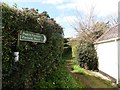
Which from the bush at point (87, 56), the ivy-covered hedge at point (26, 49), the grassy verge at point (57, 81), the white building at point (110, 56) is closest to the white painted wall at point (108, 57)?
the white building at point (110, 56)

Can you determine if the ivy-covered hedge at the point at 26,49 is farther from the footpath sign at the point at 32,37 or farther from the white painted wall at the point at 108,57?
the white painted wall at the point at 108,57

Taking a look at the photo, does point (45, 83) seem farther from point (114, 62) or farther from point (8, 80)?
point (114, 62)

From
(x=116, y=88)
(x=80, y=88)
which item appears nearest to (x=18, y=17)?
(x=80, y=88)

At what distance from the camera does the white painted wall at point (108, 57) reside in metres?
16.0

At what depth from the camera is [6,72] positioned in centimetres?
694

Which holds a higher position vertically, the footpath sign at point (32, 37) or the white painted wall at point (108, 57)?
the footpath sign at point (32, 37)

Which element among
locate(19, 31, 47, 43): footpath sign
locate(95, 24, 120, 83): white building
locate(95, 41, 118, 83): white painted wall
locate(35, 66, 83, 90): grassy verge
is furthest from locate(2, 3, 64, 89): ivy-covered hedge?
locate(95, 41, 118, 83): white painted wall

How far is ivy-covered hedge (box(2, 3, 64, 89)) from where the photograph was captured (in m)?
6.92

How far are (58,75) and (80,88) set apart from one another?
1.62 metres

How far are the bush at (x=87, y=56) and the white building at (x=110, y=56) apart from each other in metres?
1.00

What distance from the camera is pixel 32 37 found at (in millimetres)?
7902

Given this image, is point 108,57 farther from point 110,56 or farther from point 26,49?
point 26,49

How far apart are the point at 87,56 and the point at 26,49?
52.7 feet

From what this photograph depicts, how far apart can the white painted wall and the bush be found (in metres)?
0.89
